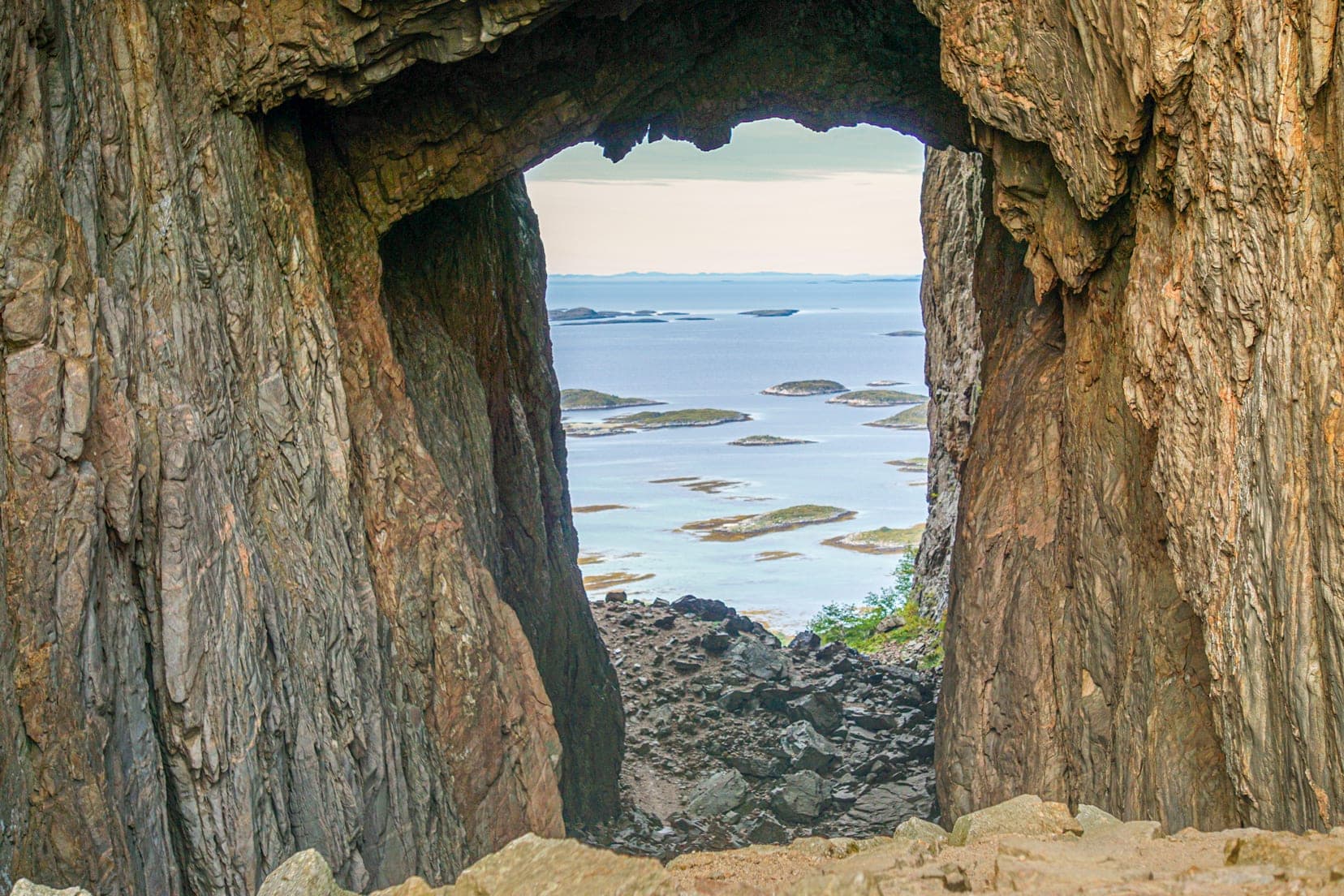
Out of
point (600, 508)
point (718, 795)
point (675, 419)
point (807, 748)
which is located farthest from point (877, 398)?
point (718, 795)

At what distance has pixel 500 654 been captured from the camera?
11.5 meters

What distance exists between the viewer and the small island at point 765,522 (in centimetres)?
3000

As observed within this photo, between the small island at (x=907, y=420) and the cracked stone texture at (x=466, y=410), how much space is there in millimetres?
34387

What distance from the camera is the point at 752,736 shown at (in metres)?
16.6

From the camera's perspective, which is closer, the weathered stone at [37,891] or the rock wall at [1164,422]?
the weathered stone at [37,891]

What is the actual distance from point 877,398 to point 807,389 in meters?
5.41

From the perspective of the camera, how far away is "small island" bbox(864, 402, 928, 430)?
47.1 meters

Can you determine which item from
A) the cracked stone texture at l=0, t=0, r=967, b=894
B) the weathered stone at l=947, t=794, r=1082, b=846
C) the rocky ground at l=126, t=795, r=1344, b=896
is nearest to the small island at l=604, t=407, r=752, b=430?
Answer: the cracked stone texture at l=0, t=0, r=967, b=894

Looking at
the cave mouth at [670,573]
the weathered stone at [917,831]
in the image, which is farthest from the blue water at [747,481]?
the weathered stone at [917,831]

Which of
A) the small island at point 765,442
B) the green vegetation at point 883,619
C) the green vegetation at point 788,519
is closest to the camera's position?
the green vegetation at point 883,619

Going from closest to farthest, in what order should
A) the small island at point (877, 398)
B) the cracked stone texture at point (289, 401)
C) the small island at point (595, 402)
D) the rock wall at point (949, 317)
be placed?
1. the cracked stone texture at point (289, 401)
2. the rock wall at point (949, 317)
3. the small island at point (595, 402)
4. the small island at point (877, 398)

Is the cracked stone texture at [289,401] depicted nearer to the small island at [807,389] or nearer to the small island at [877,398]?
the small island at [877,398]

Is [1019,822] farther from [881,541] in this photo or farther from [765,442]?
[765,442]

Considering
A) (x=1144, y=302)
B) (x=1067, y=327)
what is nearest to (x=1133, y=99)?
(x=1144, y=302)
